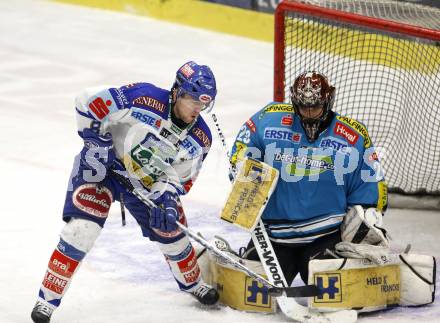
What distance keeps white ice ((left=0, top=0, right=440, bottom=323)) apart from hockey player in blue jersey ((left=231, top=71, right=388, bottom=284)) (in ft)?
1.22

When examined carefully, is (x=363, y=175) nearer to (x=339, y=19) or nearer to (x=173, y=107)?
(x=173, y=107)

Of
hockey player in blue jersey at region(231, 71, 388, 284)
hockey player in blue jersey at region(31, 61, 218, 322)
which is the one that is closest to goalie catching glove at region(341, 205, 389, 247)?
hockey player in blue jersey at region(231, 71, 388, 284)

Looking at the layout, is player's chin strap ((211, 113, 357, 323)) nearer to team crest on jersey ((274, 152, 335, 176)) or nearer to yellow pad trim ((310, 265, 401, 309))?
yellow pad trim ((310, 265, 401, 309))

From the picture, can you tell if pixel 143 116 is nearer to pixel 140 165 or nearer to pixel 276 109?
pixel 140 165

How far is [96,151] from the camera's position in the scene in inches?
174

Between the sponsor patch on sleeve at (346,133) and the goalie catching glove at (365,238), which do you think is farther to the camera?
the sponsor patch on sleeve at (346,133)

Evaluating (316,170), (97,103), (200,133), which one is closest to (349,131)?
(316,170)

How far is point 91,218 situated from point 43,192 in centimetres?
186

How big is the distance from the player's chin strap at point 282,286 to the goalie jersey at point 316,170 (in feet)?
0.36

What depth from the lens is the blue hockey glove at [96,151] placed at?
4418mm

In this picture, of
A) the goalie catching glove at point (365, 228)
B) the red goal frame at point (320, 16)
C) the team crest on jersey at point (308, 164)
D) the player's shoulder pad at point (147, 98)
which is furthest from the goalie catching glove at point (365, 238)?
the red goal frame at point (320, 16)

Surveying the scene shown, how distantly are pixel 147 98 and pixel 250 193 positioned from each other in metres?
0.59

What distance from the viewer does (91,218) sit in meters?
4.44

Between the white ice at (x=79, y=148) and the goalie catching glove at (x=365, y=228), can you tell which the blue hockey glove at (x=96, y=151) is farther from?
the goalie catching glove at (x=365, y=228)
